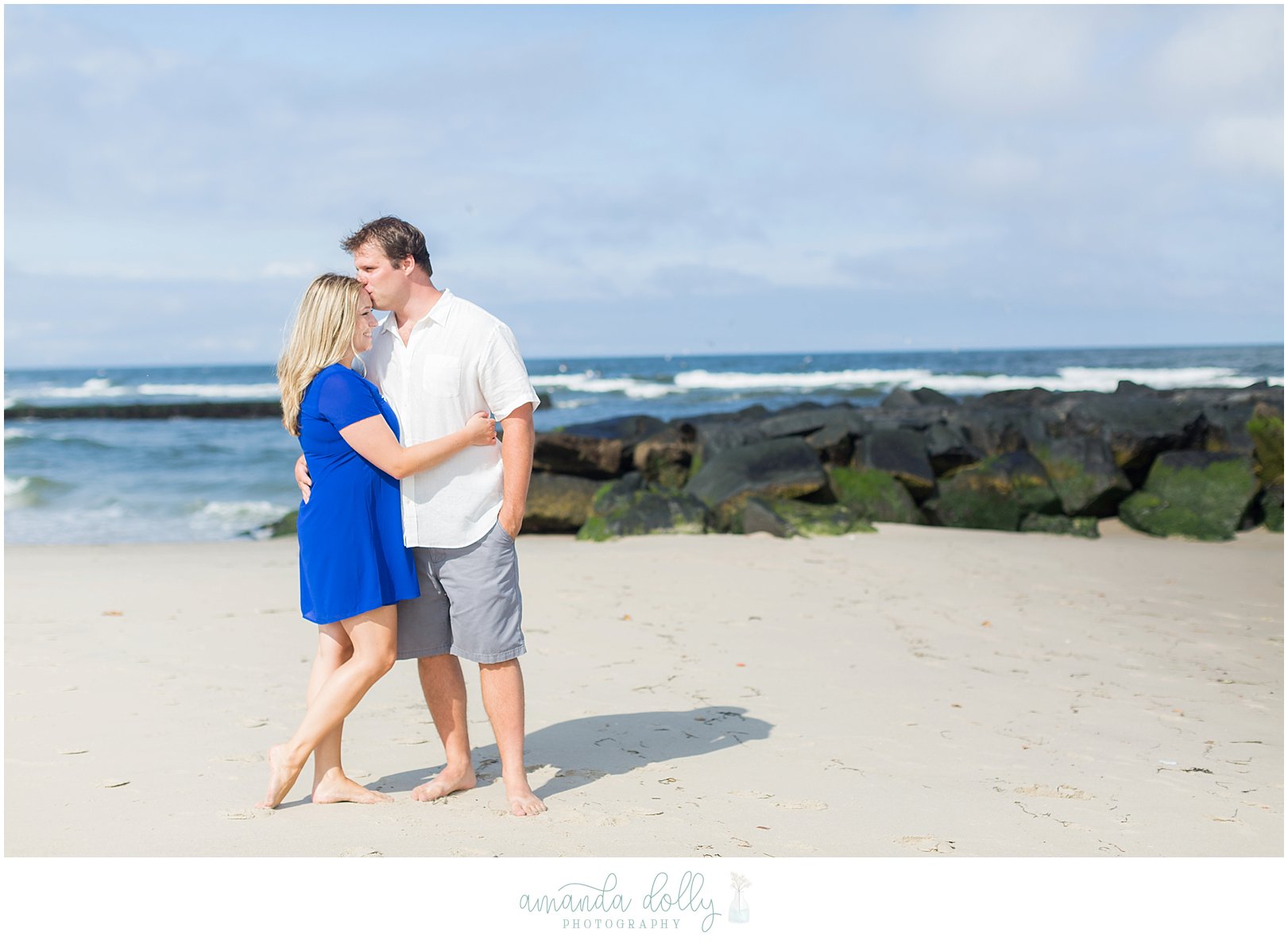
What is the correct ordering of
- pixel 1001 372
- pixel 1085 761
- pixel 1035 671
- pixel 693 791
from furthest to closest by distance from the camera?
1. pixel 1001 372
2. pixel 1035 671
3. pixel 1085 761
4. pixel 693 791

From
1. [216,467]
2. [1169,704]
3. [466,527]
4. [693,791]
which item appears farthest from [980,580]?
[216,467]

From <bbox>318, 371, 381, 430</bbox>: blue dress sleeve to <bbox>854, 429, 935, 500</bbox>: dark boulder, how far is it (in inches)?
341

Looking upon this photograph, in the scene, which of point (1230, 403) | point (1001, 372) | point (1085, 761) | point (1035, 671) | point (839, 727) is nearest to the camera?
point (1085, 761)

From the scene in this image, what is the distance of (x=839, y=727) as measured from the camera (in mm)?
4477

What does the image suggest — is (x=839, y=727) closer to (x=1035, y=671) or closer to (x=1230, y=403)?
(x=1035, y=671)

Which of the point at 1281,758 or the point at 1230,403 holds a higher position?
the point at 1230,403

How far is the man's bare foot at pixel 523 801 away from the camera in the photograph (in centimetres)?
347

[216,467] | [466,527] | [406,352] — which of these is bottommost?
[216,467]

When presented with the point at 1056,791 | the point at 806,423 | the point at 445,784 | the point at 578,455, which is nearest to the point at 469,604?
the point at 445,784

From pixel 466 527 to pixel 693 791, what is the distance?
122cm

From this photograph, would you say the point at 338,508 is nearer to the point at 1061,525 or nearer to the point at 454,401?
the point at 454,401

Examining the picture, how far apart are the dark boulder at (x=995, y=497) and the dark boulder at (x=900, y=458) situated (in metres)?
0.23

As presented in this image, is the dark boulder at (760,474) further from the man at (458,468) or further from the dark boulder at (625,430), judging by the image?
the man at (458,468)

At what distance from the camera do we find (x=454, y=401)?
351 centimetres
